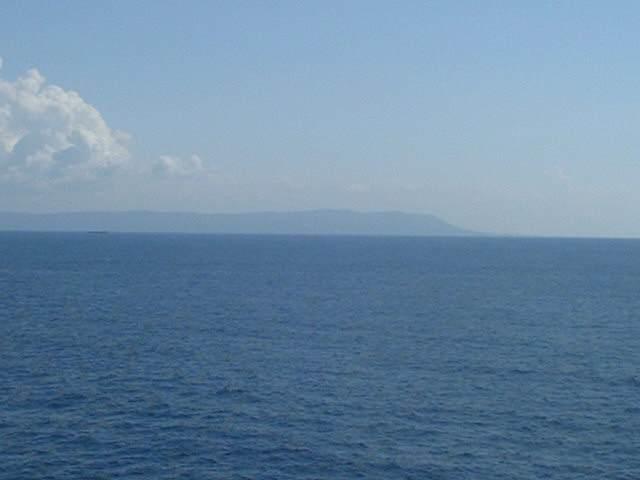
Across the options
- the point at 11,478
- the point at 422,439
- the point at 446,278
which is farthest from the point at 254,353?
the point at 446,278

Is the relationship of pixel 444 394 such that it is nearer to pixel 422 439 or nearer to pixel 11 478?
pixel 422 439

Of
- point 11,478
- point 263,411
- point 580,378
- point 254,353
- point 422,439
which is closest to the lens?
point 11,478

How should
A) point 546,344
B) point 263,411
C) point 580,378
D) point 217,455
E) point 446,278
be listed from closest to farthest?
Result: point 217,455, point 263,411, point 580,378, point 546,344, point 446,278

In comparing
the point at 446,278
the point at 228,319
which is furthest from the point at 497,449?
the point at 446,278

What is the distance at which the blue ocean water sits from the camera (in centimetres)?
4925

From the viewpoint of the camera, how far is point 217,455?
4991cm

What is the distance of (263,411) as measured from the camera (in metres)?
59.5

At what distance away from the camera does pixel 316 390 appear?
6594 cm

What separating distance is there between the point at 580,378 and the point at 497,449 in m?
23.0

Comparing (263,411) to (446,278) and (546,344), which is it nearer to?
(546,344)

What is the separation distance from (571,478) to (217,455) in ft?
71.1

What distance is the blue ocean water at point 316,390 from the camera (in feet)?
162

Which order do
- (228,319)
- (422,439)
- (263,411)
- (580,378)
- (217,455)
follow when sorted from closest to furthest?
(217,455)
(422,439)
(263,411)
(580,378)
(228,319)

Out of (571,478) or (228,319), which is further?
(228,319)
